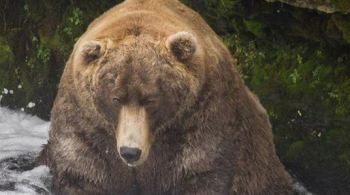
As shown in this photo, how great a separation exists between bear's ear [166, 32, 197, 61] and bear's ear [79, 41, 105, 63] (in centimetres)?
47

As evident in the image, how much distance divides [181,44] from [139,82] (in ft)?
1.34

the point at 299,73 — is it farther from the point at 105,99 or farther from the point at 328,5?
the point at 105,99

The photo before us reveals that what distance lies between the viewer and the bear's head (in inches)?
227

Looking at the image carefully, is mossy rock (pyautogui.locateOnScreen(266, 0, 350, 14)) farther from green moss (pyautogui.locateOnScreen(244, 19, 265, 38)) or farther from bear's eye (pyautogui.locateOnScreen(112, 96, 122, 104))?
bear's eye (pyautogui.locateOnScreen(112, 96, 122, 104))

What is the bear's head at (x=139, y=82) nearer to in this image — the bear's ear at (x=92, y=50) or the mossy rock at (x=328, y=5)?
the bear's ear at (x=92, y=50)

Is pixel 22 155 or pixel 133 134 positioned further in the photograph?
pixel 22 155

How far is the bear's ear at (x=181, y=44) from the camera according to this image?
19.3ft

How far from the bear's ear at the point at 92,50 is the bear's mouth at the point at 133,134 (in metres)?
0.43

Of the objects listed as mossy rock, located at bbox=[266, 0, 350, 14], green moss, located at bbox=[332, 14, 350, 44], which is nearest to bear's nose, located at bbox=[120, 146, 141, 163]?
mossy rock, located at bbox=[266, 0, 350, 14]

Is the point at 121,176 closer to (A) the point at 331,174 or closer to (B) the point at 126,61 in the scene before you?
(B) the point at 126,61

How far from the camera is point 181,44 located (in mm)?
5887

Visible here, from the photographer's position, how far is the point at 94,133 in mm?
6336

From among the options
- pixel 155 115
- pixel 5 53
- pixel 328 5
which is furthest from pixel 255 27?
pixel 5 53

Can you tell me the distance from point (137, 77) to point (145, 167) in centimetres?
95
